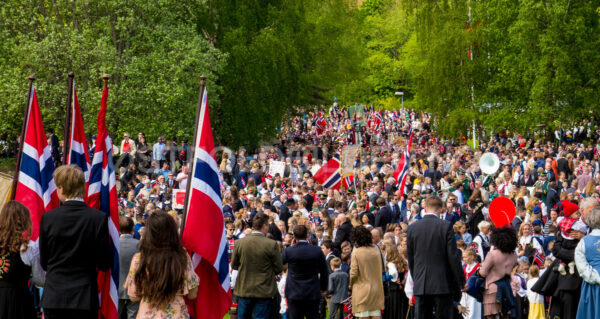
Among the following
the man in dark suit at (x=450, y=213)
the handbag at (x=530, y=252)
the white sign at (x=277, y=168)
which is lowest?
the handbag at (x=530, y=252)

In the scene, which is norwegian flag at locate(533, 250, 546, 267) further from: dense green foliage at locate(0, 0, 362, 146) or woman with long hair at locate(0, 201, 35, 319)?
dense green foliage at locate(0, 0, 362, 146)

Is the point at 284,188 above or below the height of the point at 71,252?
above

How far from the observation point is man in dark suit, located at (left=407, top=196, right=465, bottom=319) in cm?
920

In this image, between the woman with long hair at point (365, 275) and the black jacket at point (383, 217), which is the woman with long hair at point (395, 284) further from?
the black jacket at point (383, 217)

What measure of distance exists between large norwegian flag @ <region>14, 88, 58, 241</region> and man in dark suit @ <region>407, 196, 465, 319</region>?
3.75 metres

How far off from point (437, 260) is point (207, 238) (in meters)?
2.56

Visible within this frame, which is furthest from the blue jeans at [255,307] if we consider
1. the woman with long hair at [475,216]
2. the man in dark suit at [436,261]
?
the woman with long hair at [475,216]

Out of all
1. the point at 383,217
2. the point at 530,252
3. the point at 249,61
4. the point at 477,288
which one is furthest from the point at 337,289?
the point at 249,61

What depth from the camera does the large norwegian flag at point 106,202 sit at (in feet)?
26.1

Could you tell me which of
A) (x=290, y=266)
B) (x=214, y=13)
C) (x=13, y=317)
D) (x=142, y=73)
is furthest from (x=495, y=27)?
(x=13, y=317)

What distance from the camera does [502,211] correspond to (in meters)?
14.6

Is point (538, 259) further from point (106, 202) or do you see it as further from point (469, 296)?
point (106, 202)

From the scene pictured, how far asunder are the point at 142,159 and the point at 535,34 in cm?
1871

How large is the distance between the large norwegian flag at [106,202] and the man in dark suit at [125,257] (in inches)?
36.1
